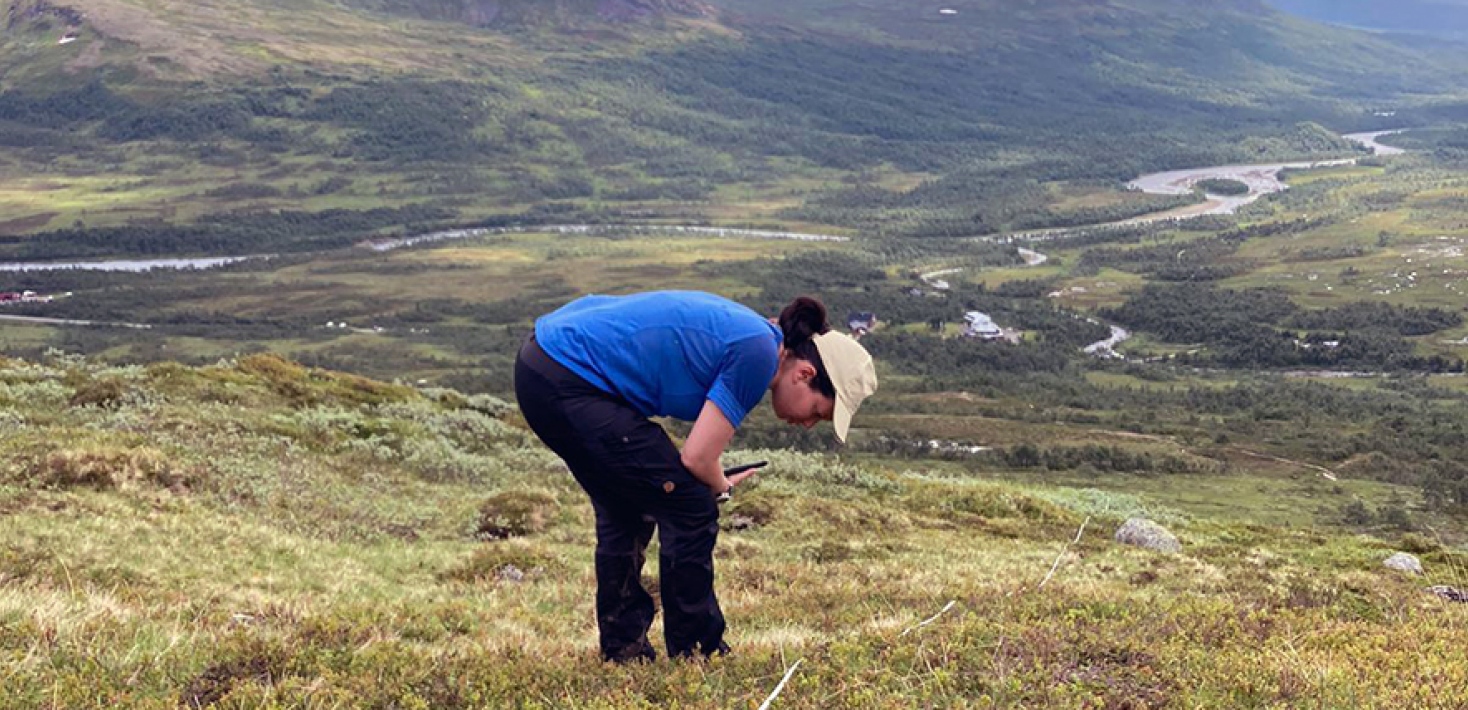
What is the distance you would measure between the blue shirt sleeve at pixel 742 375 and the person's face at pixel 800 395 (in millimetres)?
292

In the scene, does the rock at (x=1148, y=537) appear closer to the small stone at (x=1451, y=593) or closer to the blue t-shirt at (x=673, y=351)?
the small stone at (x=1451, y=593)

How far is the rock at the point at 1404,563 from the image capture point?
73.3 ft

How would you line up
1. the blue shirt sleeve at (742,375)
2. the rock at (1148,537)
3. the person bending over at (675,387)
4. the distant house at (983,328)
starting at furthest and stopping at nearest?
the distant house at (983,328) → the rock at (1148,537) → the person bending over at (675,387) → the blue shirt sleeve at (742,375)

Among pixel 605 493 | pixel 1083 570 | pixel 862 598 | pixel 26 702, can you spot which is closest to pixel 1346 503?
pixel 1083 570

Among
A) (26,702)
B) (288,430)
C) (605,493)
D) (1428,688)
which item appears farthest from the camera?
(288,430)

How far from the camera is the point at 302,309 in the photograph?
15162cm

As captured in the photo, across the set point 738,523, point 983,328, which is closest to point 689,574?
point 738,523

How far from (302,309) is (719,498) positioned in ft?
509

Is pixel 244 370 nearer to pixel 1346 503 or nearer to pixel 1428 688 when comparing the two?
pixel 1428 688

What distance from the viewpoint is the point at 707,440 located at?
7586mm

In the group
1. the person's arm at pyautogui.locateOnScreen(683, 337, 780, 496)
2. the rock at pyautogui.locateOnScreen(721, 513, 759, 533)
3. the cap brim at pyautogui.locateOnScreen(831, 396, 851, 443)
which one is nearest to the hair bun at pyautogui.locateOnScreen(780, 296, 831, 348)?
the person's arm at pyautogui.locateOnScreen(683, 337, 780, 496)

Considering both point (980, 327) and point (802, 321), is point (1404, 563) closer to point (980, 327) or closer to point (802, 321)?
point (802, 321)

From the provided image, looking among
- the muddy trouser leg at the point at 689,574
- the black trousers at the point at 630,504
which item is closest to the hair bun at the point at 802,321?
the black trousers at the point at 630,504

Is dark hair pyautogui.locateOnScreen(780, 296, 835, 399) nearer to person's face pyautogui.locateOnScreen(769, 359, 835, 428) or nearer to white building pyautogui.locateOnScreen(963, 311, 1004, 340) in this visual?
person's face pyautogui.locateOnScreen(769, 359, 835, 428)
